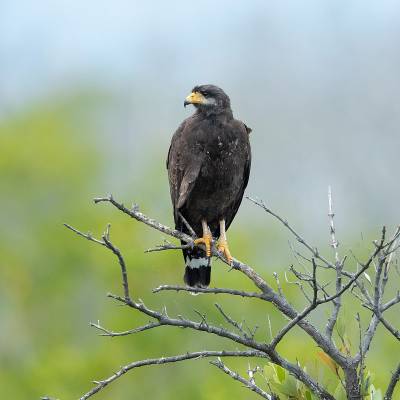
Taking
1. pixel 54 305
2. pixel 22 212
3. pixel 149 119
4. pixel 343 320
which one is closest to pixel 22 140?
pixel 22 212

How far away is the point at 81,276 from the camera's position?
1822 cm

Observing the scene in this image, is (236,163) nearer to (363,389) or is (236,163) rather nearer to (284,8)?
(363,389)

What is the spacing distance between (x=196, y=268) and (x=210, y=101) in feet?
4.08

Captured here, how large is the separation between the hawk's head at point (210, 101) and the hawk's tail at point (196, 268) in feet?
3.39

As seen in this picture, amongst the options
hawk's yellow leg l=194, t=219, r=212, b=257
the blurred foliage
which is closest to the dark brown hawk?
hawk's yellow leg l=194, t=219, r=212, b=257

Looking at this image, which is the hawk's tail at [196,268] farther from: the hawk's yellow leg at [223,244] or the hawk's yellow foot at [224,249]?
the hawk's yellow foot at [224,249]

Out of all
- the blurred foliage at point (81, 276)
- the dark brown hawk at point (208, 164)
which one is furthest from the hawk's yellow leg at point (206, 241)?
the blurred foliage at point (81, 276)

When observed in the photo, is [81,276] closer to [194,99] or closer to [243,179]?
[243,179]

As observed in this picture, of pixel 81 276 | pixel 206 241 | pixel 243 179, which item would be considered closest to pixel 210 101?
pixel 243 179

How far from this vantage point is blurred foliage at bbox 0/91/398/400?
15.5m

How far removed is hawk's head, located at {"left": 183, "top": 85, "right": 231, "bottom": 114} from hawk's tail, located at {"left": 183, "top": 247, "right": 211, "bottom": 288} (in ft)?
3.39

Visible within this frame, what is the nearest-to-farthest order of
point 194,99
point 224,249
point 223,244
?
point 224,249, point 223,244, point 194,99

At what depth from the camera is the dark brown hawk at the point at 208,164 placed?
263 inches

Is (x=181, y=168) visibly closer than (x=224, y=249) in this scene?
No
